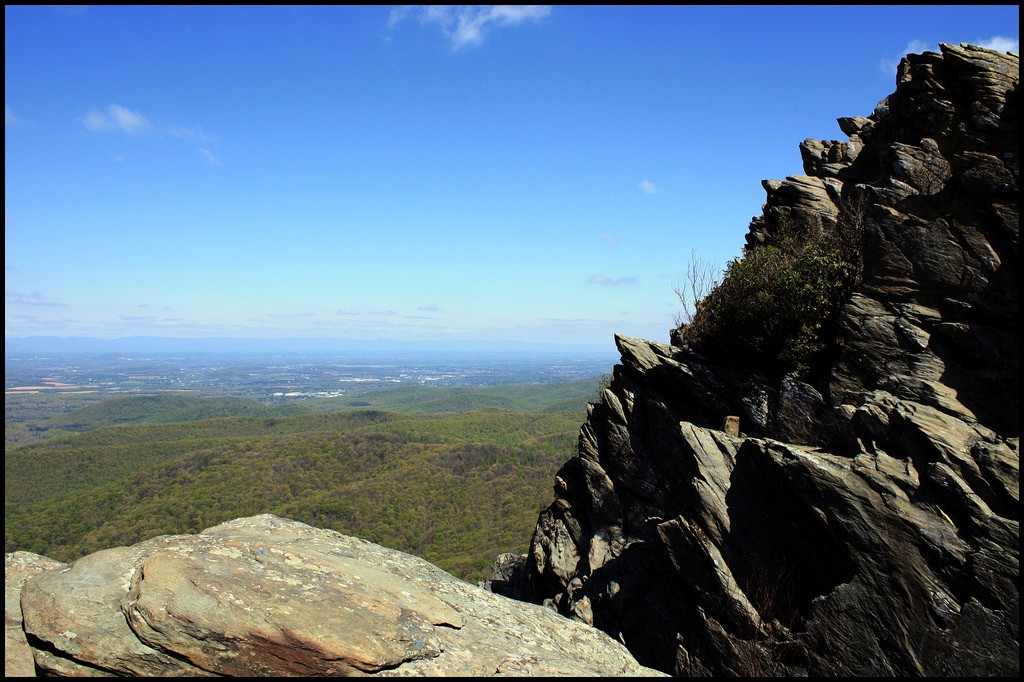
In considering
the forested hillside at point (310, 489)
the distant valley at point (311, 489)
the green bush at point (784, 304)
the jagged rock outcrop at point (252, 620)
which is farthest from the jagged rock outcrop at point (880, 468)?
the forested hillside at point (310, 489)

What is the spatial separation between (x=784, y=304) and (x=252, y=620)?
14486mm

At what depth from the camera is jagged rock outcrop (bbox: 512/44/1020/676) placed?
373 inches

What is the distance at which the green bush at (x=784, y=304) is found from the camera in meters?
14.6

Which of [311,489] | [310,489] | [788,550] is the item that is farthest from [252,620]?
[311,489]

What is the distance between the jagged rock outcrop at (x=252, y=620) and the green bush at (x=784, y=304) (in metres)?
8.89

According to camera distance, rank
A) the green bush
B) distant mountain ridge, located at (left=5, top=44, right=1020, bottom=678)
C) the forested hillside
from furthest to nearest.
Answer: the forested hillside, the green bush, distant mountain ridge, located at (left=5, top=44, right=1020, bottom=678)

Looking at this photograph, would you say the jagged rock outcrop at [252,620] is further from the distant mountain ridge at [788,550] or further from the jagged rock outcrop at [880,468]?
the jagged rock outcrop at [880,468]

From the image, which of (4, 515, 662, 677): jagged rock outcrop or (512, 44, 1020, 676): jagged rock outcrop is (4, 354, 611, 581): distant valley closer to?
(512, 44, 1020, 676): jagged rock outcrop

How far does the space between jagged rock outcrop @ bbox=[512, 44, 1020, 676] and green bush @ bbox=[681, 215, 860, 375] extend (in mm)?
630

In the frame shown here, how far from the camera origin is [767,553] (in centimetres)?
1184

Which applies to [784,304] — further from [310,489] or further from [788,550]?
[310,489]

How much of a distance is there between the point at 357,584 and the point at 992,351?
13.4 meters

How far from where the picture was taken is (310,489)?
10588 cm

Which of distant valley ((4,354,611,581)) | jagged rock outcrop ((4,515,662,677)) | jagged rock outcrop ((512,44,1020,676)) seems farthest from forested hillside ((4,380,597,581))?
jagged rock outcrop ((4,515,662,677))
